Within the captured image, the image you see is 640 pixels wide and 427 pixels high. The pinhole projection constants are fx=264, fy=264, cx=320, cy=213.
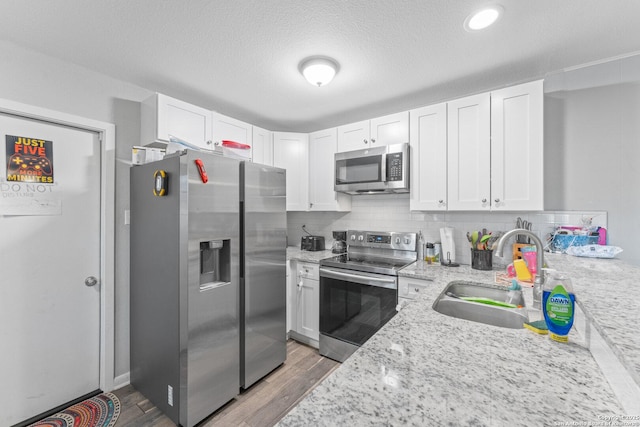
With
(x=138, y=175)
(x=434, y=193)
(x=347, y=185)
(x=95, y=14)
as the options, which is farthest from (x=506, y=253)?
(x=95, y=14)

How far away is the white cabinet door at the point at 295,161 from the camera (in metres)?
3.12

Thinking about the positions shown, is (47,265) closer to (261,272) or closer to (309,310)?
(261,272)

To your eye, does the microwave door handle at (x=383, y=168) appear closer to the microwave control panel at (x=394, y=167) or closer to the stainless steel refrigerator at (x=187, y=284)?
the microwave control panel at (x=394, y=167)

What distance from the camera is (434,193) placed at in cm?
233

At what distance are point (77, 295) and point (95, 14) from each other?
6.31 ft

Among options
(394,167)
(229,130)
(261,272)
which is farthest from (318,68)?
(261,272)

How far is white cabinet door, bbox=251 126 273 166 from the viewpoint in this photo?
2.93 m

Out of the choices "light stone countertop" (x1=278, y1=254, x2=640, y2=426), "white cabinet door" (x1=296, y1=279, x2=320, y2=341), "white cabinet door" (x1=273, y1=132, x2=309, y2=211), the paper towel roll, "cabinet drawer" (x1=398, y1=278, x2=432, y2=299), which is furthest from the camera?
"white cabinet door" (x1=273, y1=132, x2=309, y2=211)

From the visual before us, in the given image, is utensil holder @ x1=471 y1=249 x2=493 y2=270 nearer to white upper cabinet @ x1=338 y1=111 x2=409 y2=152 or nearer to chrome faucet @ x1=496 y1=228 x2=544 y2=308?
chrome faucet @ x1=496 y1=228 x2=544 y2=308

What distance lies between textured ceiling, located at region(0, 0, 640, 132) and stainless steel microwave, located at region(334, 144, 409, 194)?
556mm

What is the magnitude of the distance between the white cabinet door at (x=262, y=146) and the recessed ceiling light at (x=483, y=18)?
2102mm

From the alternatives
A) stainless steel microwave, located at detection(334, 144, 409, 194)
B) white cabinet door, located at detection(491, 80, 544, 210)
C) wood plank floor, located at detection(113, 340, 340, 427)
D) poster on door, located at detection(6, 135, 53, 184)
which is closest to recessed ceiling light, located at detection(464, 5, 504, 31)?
white cabinet door, located at detection(491, 80, 544, 210)

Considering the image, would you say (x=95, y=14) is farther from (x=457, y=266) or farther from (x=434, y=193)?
(x=457, y=266)

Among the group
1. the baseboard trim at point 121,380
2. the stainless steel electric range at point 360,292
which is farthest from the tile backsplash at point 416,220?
the baseboard trim at point 121,380
